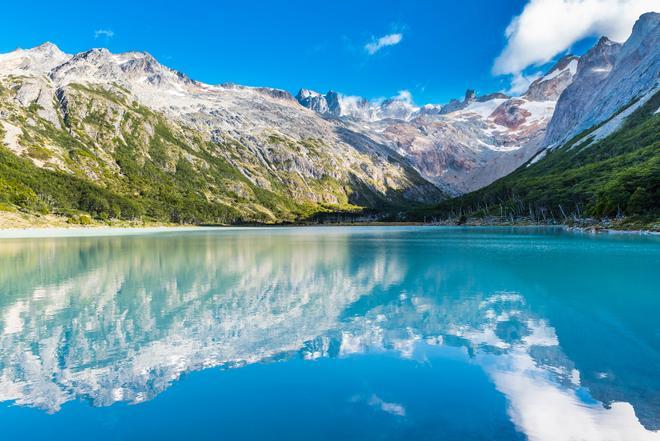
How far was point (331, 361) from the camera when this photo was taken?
1748 centimetres

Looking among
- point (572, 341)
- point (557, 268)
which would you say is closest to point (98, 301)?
point (572, 341)

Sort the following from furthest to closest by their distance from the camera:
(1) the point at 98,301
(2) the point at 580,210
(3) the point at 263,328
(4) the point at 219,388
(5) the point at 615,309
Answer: (2) the point at 580,210
(1) the point at 98,301
(5) the point at 615,309
(3) the point at 263,328
(4) the point at 219,388

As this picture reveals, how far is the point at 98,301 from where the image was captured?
29453 millimetres

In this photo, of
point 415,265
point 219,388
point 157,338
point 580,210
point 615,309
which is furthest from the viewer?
point 580,210

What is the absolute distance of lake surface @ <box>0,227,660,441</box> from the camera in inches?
472

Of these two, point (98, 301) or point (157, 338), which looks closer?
point (157, 338)

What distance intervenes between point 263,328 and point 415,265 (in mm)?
31466

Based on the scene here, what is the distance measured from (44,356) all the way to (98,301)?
476 inches

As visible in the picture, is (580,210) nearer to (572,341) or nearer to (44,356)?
(572,341)

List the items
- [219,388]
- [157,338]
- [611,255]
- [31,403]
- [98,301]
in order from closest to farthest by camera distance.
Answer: [31,403], [219,388], [157,338], [98,301], [611,255]

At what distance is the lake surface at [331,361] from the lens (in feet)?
39.3

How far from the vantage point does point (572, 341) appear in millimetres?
19266

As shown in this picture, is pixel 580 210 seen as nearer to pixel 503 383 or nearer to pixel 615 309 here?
pixel 615 309

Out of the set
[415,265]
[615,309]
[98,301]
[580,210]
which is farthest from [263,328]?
[580,210]
